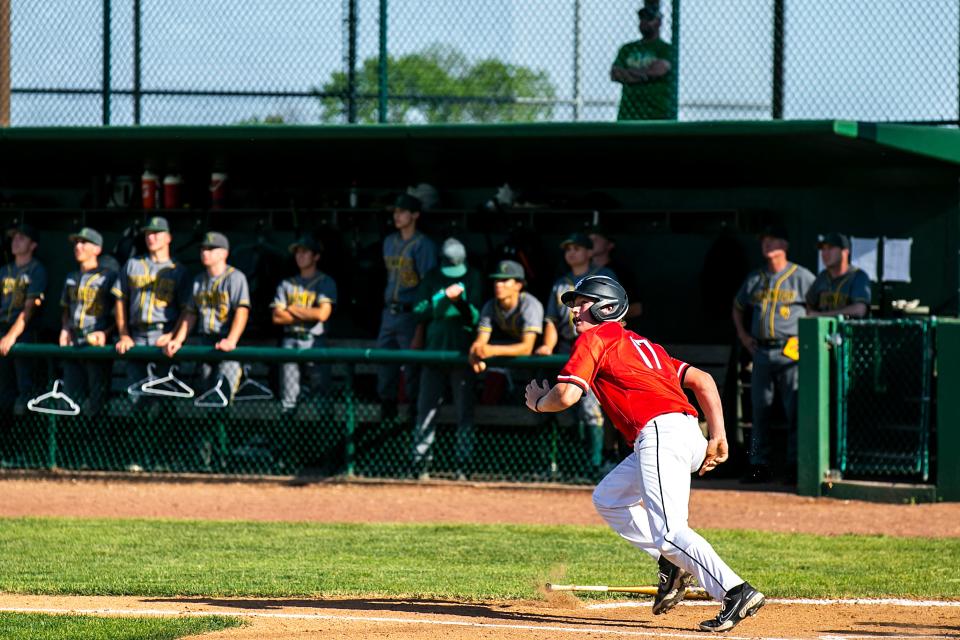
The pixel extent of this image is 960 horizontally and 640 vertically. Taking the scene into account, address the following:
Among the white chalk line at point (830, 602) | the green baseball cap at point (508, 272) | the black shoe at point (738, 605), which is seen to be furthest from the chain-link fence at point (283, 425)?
the black shoe at point (738, 605)

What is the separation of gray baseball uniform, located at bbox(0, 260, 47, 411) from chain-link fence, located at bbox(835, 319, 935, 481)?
20.6 feet

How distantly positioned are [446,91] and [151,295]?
15.2 metres

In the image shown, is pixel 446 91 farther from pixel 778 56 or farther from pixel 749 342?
pixel 749 342

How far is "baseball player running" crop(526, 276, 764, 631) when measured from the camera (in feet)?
18.4

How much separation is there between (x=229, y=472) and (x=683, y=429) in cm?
604

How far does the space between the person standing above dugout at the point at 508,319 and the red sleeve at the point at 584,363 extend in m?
4.58

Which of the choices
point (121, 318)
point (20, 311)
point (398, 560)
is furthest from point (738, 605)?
point (20, 311)

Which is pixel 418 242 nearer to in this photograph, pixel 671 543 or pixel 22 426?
pixel 22 426

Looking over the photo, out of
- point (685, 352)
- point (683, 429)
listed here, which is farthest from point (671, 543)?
point (685, 352)

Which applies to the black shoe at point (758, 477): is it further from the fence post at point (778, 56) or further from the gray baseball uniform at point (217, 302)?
the gray baseball uniform at point (217, 302)

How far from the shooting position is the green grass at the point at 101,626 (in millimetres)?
5590

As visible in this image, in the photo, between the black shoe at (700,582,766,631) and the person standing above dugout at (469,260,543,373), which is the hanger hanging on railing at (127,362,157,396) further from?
the black shoe at (700,582,766,631)

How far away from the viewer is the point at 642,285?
12.8 meters

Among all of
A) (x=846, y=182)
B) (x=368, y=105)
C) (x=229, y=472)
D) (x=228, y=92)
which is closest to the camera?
(x=229, y=472)
